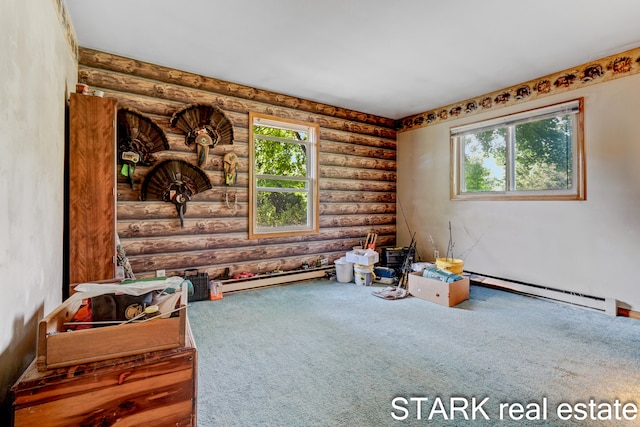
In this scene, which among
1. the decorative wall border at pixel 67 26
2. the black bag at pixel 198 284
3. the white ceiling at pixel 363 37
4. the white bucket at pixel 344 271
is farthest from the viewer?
the white bucket at pixel 344 271

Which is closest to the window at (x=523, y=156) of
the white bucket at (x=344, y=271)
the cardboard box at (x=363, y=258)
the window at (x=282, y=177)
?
the cardboard box at (x=363, y=258)

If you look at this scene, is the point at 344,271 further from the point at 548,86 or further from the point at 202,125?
the point at 548,86

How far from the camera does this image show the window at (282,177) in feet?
14.8

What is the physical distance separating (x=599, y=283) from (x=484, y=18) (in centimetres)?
320

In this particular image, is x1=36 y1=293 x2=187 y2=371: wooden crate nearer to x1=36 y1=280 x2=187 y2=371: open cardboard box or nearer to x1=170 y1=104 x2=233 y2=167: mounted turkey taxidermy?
x1=36 y1=280 x2=187 y2=371: open cardboard box

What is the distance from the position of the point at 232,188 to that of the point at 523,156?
4.05 m

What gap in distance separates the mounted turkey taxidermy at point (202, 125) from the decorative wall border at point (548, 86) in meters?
3.57

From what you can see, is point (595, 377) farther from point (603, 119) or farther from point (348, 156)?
point (348, 156)

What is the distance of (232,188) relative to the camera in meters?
4.23

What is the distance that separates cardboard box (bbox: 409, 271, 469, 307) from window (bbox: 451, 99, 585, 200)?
1572 mm

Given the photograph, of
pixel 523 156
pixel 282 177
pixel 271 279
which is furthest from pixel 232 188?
pixel 523 156

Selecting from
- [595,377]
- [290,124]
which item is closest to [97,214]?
[290,124]

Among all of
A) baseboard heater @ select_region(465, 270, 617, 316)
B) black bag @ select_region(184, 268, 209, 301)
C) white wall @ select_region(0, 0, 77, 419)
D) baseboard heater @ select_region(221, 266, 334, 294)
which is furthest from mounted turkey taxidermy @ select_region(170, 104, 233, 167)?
baseboard heater @ select_region(465, 270, 617, 316)

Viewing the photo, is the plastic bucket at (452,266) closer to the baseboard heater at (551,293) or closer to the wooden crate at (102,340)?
the baseboard heater at (551,293)
